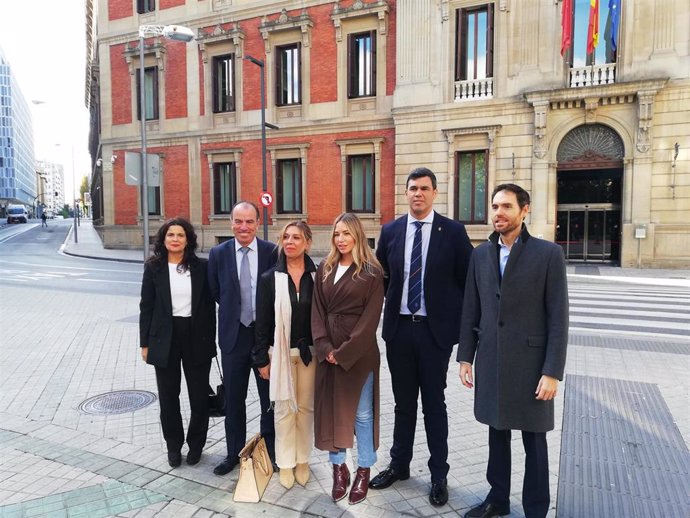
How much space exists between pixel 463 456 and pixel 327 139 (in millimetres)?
20008

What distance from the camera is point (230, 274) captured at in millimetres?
3904

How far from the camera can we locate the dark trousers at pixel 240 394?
389 cm

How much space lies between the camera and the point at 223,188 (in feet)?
83.6

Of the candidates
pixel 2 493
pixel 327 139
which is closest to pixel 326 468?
pixel 2 493

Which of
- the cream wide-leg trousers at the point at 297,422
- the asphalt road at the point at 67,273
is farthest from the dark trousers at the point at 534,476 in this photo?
the asphalt road at the point at 67,273

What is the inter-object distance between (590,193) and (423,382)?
62.3 ft

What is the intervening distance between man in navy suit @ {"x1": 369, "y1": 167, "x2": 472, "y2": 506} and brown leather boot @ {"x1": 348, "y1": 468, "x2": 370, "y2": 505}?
15cm

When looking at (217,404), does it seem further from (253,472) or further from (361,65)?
(361,65)

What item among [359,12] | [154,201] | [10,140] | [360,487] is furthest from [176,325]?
[10,140]

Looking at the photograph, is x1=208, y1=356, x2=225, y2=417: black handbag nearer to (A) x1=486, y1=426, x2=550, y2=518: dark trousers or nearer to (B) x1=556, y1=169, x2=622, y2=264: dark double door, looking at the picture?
(A) x1=486, y1=426, x2=550, y2=518: dark trousers

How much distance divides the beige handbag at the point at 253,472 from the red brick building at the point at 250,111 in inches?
727

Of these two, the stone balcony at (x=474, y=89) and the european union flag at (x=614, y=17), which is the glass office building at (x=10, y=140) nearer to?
the stone balcony at (x=474, y=89)

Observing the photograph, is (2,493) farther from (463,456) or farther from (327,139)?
(327,139)

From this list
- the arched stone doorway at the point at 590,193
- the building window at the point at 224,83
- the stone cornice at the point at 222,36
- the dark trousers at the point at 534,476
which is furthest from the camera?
the building window at the point at 224,83
